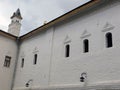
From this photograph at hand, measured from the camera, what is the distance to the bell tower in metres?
19.8

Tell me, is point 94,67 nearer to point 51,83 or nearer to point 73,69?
point 73,69

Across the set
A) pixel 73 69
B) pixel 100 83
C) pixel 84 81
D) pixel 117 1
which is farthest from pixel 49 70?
pixel 117 1

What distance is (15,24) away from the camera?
790 inches

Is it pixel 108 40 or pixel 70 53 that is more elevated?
pixel 108 40

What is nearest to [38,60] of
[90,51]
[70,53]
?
[70,53]

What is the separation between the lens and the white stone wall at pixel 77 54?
8.56 meters

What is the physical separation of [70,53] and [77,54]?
0.56m

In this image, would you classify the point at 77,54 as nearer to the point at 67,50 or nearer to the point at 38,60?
the point at 67,50

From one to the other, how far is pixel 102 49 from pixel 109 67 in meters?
1.02

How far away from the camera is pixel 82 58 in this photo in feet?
32.0

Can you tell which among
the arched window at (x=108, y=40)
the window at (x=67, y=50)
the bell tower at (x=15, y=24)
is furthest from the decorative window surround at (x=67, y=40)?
the bell tower at (x=15, y=24)

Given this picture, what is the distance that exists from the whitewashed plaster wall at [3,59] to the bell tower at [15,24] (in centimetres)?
A: 473

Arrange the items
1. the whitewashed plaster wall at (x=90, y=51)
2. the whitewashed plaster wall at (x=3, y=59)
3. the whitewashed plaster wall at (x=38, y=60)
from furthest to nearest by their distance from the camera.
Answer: the whitewashed plaster wall at (x=3, y=59), the whitewashed plaster wall at (x=38, y=60), the whitewashed plaster wall at (x=90, y=51)

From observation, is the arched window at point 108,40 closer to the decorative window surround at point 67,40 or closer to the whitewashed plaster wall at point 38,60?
the decorative window surround at point 67,40
